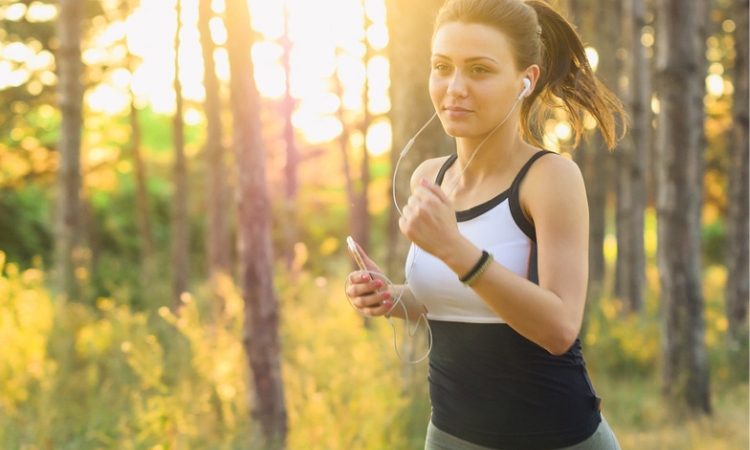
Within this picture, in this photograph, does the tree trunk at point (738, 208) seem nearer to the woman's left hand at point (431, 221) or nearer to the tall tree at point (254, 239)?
the tall tree at point (254, 239)

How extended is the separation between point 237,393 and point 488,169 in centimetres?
445

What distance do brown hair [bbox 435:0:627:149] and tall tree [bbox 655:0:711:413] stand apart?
15.4 feet

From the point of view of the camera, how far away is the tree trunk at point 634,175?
36.7 ft

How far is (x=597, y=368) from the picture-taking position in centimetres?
919

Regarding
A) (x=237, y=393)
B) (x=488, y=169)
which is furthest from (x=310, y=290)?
(x=488, y=169)

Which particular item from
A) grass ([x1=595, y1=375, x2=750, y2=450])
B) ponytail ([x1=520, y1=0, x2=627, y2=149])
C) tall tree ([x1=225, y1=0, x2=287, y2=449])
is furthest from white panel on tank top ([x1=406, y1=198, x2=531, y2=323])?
grass ([x1=595, y1=375, x2=750, y2=450])

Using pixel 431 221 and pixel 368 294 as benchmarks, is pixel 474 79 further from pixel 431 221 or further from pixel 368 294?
pixel 368 294

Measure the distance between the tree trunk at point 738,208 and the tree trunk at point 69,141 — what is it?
25.7 ft

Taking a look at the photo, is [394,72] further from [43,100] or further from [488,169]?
[43,100]

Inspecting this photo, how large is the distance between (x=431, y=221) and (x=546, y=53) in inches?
32.0

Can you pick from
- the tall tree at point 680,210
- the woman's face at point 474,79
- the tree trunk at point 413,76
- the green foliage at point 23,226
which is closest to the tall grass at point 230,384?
the tall tree at point 680,210

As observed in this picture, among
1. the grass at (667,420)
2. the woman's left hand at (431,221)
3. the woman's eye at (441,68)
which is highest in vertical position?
the woman's eye at (441,68)

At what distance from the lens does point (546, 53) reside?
7.73ft

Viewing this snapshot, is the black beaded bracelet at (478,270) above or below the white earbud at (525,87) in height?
below
